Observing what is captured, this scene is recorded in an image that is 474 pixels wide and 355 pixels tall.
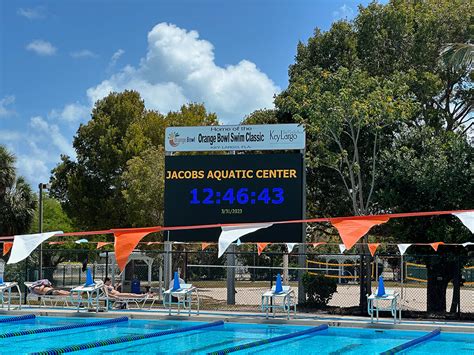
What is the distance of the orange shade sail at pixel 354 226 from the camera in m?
12.4

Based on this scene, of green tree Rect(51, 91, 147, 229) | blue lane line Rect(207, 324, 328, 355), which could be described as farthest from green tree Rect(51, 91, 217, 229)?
blue lane line Rect(207, 324, 328, 355)

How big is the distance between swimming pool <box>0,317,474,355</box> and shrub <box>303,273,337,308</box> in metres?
4.44

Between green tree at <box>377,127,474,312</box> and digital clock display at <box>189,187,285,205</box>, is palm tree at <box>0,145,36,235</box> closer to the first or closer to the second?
digital clock display at <box>189,187,285,205</box>

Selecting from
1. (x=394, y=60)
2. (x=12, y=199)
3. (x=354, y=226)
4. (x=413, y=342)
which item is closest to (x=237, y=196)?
(x=413, y=342)

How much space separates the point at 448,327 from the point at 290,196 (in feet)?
22.8

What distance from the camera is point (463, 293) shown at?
33750 millimetres

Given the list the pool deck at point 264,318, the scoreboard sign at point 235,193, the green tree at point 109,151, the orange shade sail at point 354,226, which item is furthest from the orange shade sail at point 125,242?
the green tree at point 109,151

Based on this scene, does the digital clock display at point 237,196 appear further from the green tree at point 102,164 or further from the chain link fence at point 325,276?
the green tree at point 102,164

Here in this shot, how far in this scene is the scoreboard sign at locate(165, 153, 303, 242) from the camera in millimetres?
22672

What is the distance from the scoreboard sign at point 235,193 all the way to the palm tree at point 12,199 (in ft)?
53.7

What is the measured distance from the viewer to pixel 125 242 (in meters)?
14.8

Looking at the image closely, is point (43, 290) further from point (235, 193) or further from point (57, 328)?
point (235, 193)

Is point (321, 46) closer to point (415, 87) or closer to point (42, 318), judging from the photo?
point (415, 87)

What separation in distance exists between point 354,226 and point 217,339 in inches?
200
